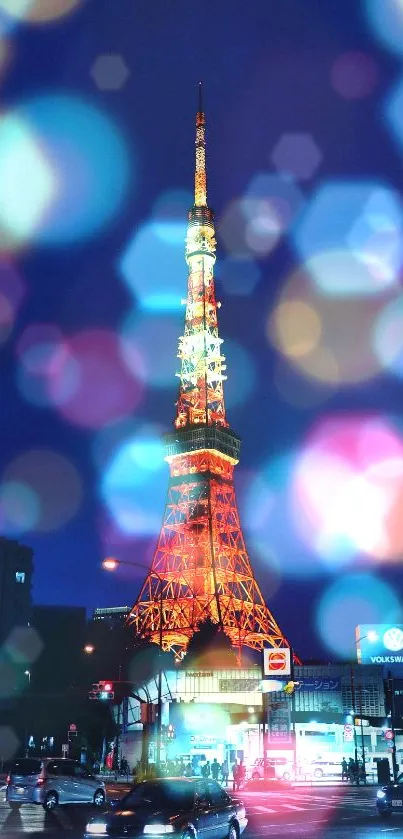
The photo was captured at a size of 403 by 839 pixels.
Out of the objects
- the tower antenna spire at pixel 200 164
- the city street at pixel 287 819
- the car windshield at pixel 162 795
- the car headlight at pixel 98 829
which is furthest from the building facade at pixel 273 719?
the tower antenna spire at pixel 200 164

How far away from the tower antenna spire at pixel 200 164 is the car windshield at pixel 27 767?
4180 inches

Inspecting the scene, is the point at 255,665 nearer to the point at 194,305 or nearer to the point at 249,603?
the point at 249,603

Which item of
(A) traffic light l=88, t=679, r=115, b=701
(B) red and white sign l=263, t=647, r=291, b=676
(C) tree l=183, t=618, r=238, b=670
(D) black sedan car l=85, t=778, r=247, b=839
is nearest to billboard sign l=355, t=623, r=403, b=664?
(C) tree l=183, t=618, r=238, b=670

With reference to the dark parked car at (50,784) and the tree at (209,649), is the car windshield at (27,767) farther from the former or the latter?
the tree at (209,649)

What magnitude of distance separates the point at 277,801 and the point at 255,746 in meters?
40.0

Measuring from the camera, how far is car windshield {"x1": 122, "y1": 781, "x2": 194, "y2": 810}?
50.8ft

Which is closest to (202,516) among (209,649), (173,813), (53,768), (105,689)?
(209,649)

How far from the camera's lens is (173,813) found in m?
15.0

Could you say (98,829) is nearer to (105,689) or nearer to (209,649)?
(105,689)

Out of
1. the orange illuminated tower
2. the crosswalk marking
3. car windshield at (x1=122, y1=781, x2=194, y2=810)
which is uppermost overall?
the orange illuminated tower

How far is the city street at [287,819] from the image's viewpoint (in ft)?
67.8

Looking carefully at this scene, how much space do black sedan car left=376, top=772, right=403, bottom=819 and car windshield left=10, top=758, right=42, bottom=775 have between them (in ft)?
37.1

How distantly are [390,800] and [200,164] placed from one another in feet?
366

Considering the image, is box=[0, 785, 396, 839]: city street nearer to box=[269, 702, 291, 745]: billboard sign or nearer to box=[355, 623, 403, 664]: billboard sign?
box=[269, 702, 291, 745]: billboard sign
